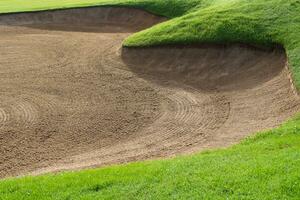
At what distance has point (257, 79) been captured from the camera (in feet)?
71.7

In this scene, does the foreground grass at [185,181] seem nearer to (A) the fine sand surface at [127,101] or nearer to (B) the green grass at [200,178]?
(B) the green grass at [200,178]

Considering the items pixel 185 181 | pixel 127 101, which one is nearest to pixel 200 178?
pixel 185 181

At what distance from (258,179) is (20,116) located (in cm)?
1175

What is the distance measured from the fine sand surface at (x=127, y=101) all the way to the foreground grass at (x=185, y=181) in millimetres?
3071

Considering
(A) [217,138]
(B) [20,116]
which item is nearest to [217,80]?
(A) [217,138]

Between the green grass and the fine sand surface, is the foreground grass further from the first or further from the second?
the fine sand surface

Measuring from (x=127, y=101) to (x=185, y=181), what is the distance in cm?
1033

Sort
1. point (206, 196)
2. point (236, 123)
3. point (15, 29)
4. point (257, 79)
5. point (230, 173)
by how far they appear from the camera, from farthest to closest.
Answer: point (15, 29) → point (257, 79) → point (236, 123) → point (230, 173) → point (206, 196)

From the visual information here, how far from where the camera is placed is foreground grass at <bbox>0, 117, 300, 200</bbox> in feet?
35.7

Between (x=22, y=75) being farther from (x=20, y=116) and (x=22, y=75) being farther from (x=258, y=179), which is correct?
(x=258, y=179)

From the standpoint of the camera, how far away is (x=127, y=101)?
21438 mm

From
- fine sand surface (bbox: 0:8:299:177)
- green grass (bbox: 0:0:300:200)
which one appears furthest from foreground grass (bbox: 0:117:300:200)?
fine sand surface (bbox: 0:8:299:177)

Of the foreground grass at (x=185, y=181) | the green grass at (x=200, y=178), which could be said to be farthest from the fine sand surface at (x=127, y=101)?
the foreground grass at (x=185, y=181)

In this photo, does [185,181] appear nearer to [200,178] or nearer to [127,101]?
[200,178]
